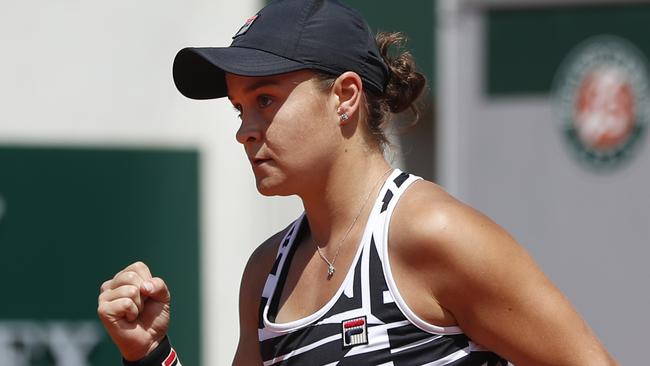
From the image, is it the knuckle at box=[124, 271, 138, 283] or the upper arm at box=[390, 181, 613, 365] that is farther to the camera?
the knuckle at box=[124, 271, 138, 283]

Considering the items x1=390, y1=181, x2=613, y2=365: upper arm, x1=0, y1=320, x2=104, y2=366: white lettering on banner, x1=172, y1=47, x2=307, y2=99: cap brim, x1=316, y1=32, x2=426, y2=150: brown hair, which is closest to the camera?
x1=390, y1=181, x2=613, y2=365: upper arm

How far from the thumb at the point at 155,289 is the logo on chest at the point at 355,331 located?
436 millimetres

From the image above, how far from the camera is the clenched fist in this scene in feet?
9.09

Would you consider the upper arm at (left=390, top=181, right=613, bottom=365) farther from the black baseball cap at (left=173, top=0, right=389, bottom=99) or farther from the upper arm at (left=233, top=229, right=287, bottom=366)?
the upper arm at (left=233, top=229, right=287, bottom=366)

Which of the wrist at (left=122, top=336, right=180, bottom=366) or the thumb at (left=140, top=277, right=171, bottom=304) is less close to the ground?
the thumb at (left=140, top=277, right=171, bottom=304)

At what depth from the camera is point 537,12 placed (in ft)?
20.9

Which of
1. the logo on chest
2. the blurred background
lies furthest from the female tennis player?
the blurred background

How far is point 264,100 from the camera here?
9.05 ft

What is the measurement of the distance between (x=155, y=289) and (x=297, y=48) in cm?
60

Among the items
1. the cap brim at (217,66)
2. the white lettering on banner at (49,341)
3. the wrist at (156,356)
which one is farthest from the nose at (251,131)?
the white lettering on banner at (49,341)

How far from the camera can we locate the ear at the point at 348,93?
278 centimetres

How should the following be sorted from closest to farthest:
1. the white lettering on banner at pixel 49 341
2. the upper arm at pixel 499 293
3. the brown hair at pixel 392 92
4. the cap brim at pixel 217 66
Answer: the upper arm at pixel 499 293 → the cap brim at pixel 217 66 → the brown hair at pixel 392 92 → the white lettering on banner at pixel 49 341

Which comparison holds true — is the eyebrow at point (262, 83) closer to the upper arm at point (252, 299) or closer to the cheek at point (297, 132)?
the cheek at point (297, 132)

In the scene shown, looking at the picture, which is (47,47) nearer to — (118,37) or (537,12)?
(118,37)
